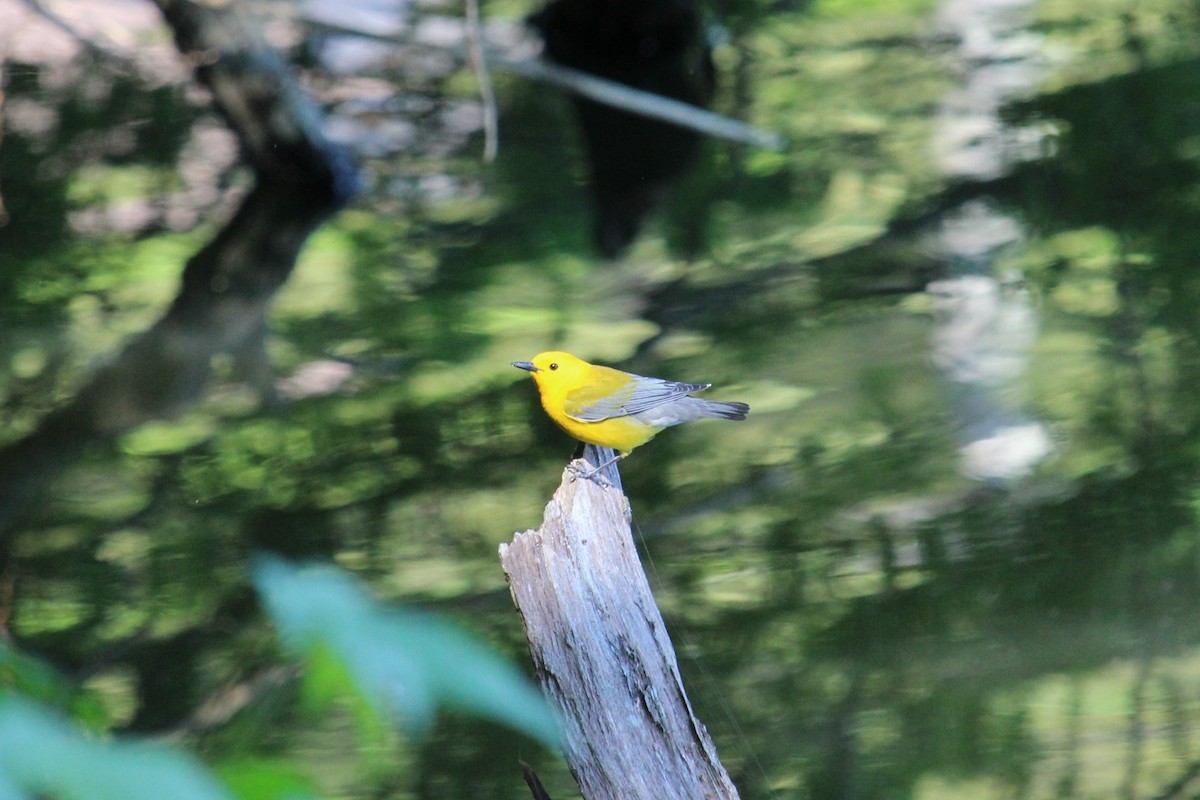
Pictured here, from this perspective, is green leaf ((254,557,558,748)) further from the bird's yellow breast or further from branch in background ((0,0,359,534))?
branch in background ((0,0,359,534))

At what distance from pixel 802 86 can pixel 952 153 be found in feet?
6.23

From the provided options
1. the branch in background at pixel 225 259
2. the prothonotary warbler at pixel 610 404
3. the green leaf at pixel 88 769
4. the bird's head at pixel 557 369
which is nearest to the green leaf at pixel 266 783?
the green leaf at pixel 88 769

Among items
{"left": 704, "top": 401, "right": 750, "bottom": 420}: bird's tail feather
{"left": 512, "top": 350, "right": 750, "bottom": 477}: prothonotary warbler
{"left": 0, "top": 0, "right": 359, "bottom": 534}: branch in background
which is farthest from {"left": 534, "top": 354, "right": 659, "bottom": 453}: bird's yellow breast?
{"left": 0, "top": 0, "right": 359, "bottom": 534}: branch in background

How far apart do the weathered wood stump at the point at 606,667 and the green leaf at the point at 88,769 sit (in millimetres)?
1550

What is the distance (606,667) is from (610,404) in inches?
35.6

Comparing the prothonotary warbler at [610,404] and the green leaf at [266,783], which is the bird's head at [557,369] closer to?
the prothonotary warbler at [610,404]

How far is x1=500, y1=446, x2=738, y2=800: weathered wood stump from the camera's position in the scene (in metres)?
2.21

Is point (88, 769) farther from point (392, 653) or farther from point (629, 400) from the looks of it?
point (629, 400)

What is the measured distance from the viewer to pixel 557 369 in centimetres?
317

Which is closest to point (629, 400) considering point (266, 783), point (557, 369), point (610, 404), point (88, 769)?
point (610, 404)

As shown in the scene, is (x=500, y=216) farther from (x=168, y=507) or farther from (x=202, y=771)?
(x=202, y=771)

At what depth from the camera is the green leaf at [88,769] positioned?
68 centimetres

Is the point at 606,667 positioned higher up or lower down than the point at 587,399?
lower down

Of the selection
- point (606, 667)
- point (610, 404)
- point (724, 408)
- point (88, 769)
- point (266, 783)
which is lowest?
point (606, 667)
